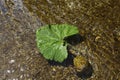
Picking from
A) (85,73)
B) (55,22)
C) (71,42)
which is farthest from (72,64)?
(55,22)

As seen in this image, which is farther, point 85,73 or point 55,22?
point 55,22

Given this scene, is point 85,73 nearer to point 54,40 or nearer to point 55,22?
point 54,40

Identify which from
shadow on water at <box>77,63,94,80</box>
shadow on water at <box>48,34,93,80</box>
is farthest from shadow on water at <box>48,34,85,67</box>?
shadow on water at <box>77,63,94,80</box>

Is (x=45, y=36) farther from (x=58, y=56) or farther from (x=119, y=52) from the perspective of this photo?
(x=119, y=52)

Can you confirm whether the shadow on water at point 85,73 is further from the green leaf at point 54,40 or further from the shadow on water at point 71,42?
the green leaf at point 54,40

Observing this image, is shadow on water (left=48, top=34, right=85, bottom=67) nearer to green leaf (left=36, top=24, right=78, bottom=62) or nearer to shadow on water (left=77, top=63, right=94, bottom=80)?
green leaf (left=36, top=24, right=78, bottom=62)

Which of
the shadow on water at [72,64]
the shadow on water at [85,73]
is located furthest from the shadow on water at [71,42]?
the shadow on water at [85,73]
